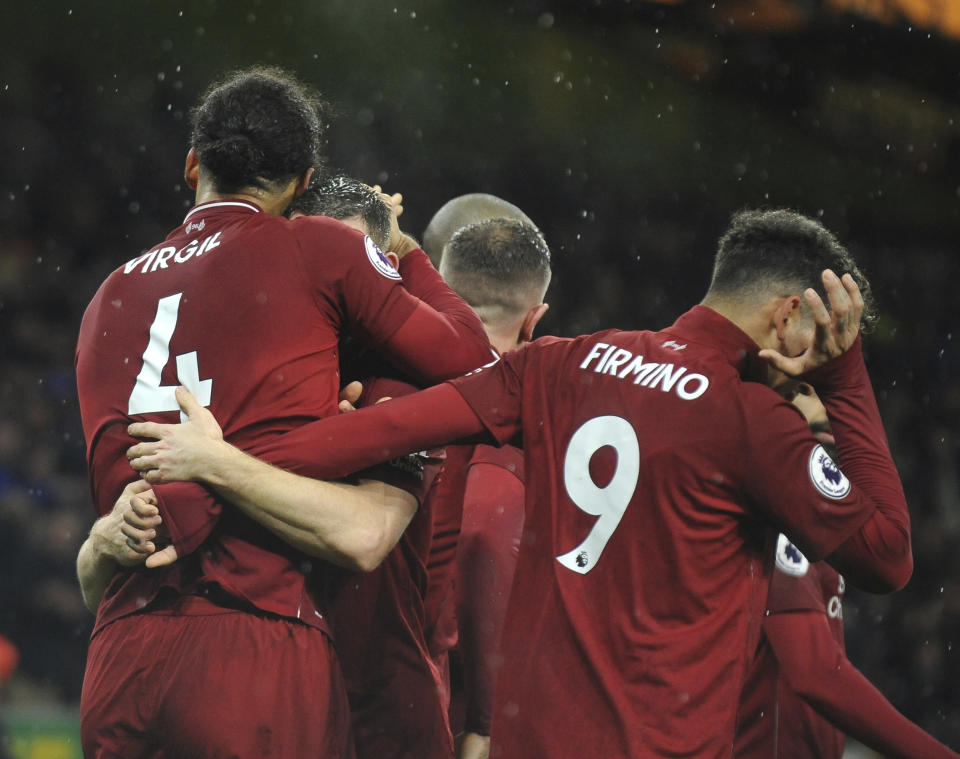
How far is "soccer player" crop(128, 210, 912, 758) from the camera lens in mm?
2264

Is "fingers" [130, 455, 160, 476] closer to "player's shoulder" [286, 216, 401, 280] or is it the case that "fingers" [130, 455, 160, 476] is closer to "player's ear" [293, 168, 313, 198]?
"player's shoulder" [286, 216, 401, 280]

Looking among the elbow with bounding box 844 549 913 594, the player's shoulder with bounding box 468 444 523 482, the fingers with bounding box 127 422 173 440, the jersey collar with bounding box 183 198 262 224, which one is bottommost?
the player's shoulder with bounding box 468 444 523 482

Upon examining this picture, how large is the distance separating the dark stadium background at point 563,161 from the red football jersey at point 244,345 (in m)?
5.08

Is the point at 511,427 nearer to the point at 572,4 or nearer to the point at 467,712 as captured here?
the point at 467,712

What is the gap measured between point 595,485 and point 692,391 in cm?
27

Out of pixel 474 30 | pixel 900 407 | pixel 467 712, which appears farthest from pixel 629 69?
pixel 467 712

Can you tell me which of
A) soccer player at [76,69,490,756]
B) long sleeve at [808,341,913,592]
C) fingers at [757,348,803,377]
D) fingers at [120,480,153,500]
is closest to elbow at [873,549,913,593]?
long sleeve at [808,341,913,592]

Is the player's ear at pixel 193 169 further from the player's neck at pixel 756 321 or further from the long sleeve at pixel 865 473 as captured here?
the long sleeve at pixel 865 473

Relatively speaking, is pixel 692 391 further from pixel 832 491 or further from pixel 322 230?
pixel 322 230

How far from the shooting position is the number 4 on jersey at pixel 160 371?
7.91ft

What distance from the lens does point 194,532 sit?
234cm

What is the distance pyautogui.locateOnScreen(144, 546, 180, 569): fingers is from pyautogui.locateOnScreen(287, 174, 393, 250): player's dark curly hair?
957 mm

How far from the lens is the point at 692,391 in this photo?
233cm

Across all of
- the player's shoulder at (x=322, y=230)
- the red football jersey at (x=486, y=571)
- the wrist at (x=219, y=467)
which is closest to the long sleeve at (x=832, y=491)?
the player's shoulder at (x=322, y=230)
